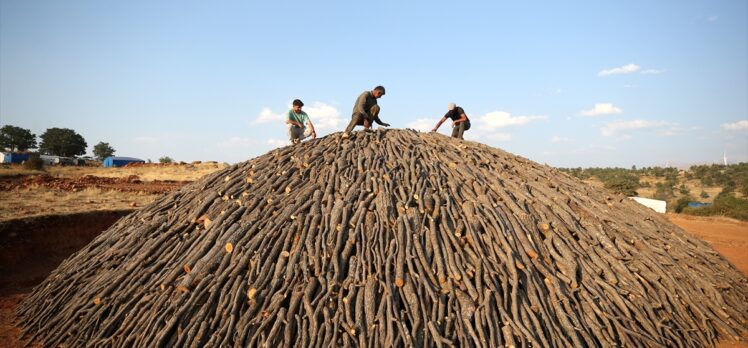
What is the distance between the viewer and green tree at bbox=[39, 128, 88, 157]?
45906 millimetres

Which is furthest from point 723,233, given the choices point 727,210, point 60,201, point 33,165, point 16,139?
point 16,139

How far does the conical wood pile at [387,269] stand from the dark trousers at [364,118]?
3.34ft

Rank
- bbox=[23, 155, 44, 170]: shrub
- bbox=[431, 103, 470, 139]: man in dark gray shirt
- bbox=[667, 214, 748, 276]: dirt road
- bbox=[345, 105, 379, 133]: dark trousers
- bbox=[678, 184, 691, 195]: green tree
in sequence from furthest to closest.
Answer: bbox=[678, 184, 691, 195]: green tree
bbox=[23, 155, 44, 170]: shrub
bbox=[667, 214, 748, 276]: dirt road
bbox=[431, 103, 470, 139]: man in dark gray shirt
bbox=[345, 105, 379, 133]: dark trousers

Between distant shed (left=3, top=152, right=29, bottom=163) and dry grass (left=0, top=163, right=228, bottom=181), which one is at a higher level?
distant shed (left=3, top=152, right=29, bottom=163)

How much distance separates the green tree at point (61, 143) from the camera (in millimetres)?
45906

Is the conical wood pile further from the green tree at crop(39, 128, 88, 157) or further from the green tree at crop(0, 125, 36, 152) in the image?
the green tree at crop(0, 125, 36, 152)

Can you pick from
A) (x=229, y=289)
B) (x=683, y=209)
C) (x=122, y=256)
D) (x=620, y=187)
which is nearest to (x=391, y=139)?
(x=229, y=289)

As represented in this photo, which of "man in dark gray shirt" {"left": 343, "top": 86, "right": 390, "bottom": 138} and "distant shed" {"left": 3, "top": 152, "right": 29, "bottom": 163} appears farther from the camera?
"distant shed" {"left": 3, "top": 152, "right": 29, "bottom": 163}

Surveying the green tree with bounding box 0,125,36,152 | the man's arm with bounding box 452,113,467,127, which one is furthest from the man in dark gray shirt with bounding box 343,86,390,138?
the green tree with bounding box 0,125,36,152

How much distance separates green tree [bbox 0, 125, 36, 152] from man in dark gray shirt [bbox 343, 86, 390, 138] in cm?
5470

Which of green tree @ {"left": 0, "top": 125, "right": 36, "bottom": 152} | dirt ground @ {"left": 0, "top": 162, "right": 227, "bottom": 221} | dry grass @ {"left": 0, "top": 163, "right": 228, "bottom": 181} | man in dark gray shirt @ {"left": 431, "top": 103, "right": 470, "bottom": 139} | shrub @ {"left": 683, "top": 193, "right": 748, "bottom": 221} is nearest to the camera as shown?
man in dark gray shirt @ {"left": 431, "top": 103, "right": 470, "bottom": 139}

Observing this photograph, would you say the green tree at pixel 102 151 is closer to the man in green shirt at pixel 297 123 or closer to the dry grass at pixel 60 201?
the dry grass at pixel 60 201

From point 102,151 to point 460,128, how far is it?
193ft

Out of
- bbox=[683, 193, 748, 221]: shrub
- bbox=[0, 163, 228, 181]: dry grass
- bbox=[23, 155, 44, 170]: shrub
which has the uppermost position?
bbox=[23, 155, 44, 170]: shrub
